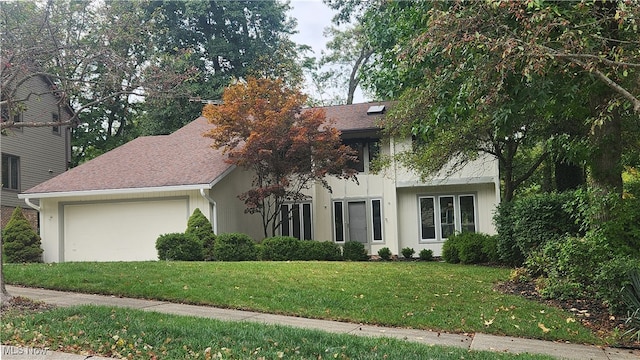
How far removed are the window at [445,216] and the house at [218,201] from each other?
0.04m

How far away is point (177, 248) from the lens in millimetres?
15172

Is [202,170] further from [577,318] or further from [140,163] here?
[577,318]

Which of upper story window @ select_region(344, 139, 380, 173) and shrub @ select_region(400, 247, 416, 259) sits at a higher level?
upper story window @ select_region(344, 139, 380, 173)

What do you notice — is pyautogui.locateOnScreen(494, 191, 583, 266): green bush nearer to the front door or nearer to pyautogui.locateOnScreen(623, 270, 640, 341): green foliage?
pyautogui.locateOnScreen(623, 270, 640, 341): green foliage

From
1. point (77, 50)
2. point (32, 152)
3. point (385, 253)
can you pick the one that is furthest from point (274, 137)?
point (32, 152)

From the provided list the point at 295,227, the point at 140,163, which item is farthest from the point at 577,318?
the point at 140,163

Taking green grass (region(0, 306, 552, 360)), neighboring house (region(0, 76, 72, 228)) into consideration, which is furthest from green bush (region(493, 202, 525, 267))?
neighboring house (region(0, 76, 72, 228))

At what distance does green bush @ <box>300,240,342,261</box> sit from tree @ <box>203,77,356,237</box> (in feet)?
6.04

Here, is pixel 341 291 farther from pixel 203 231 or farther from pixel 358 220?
pixel 358 220

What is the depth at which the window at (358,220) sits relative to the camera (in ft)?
66.8

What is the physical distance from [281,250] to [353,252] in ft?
10.2

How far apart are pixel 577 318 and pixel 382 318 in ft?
9.33

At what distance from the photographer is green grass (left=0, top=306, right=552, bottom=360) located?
565 centimetres

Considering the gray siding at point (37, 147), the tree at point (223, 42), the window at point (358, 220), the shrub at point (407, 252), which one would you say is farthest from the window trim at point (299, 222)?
the tree at point (223, 42)
